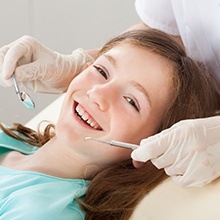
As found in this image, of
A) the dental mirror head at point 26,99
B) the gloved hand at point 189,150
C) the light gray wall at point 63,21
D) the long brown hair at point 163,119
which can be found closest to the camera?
the gloved hand at point 189,150

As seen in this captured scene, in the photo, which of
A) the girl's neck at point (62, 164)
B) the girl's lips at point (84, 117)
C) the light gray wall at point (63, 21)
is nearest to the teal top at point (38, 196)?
the girl's neck at point (62, 164)

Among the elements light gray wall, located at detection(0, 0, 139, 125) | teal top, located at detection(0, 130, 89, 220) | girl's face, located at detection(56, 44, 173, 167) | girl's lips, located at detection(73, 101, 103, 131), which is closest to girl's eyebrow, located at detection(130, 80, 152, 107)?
girl's face, located at detection(56, 44, 173, 167)

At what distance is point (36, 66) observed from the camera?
152 centimetres

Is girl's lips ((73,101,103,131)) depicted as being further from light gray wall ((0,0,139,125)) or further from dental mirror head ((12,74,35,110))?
light gray wall ((0,0,139,125))

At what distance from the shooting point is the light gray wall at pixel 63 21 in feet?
8.56

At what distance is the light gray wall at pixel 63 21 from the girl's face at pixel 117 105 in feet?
4.09

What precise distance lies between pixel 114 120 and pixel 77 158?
0.14 meters

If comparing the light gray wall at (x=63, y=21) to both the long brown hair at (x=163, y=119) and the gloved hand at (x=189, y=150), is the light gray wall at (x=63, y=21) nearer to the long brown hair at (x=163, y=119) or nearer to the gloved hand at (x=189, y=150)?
the long brown hair at (x=163, y=119)

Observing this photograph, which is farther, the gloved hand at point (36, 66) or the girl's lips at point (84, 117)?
the gloved hand at point (36, 66)

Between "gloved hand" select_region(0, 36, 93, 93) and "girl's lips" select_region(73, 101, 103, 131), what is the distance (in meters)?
0.20

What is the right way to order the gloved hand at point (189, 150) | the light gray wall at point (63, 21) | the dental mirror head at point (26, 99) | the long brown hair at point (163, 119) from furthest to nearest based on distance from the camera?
the light gray wall at point (63, 21) < the dental mirror head at point (26, 99) < the long brown hair at point (163, 119) < the gloved hand at point (189, 150)

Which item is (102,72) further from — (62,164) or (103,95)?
(62,164)

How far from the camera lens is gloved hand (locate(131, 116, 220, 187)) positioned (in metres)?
1.13

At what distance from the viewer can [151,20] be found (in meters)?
1.64
